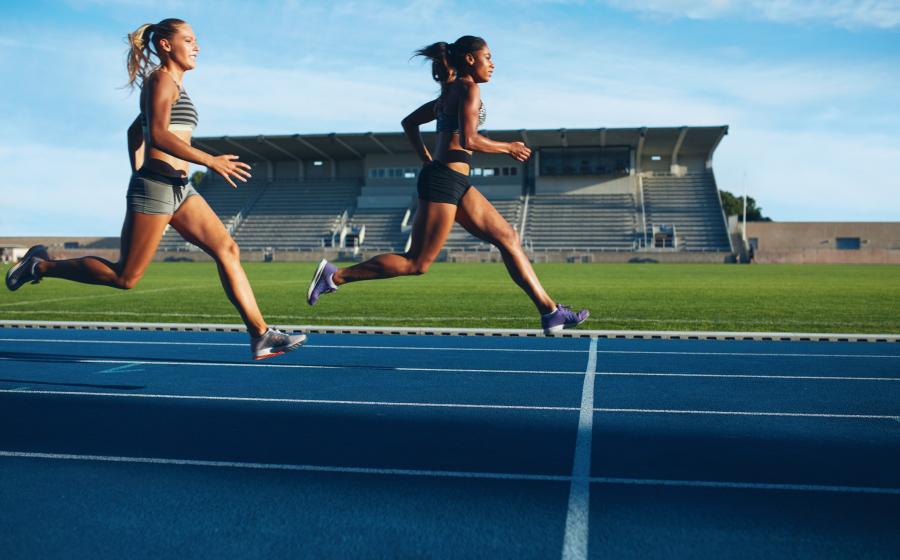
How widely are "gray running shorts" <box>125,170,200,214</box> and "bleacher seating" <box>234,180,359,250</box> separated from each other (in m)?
49.0

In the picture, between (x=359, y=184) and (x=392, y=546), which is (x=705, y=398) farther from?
(x=359, y=184)

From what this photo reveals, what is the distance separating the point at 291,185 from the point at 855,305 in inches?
2110

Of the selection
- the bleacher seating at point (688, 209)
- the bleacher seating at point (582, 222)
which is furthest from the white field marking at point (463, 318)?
the bleacher seating at point (688, 209)

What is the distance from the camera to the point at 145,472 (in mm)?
3404

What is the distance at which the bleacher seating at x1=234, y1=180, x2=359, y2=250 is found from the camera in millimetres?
55375

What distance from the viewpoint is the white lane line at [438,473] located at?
10.4 ft

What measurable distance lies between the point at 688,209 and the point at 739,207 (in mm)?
51898

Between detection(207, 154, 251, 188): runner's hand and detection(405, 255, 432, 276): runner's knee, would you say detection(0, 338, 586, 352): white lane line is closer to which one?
detection(405, 255, 432, 276): runner's knee

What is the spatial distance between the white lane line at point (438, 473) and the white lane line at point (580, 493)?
4.0 inches

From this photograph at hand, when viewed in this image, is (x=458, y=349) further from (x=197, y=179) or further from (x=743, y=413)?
(x=197, y=179)

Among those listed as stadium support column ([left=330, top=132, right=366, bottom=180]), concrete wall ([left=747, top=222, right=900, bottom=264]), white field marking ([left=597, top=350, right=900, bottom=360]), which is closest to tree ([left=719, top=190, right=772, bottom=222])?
concrete wall ([left=747, top=222, right=900, bottom=264])

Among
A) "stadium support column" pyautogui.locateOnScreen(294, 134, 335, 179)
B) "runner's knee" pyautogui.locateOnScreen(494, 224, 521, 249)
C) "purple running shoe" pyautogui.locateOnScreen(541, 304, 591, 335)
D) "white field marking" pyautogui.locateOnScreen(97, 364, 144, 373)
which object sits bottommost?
"white field marking" pyautogui.locateOnScreen(97, 364, 144, 373)

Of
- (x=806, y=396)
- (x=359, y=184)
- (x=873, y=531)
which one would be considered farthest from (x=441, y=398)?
(x=359, y=184)

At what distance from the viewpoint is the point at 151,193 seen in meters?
4.96
